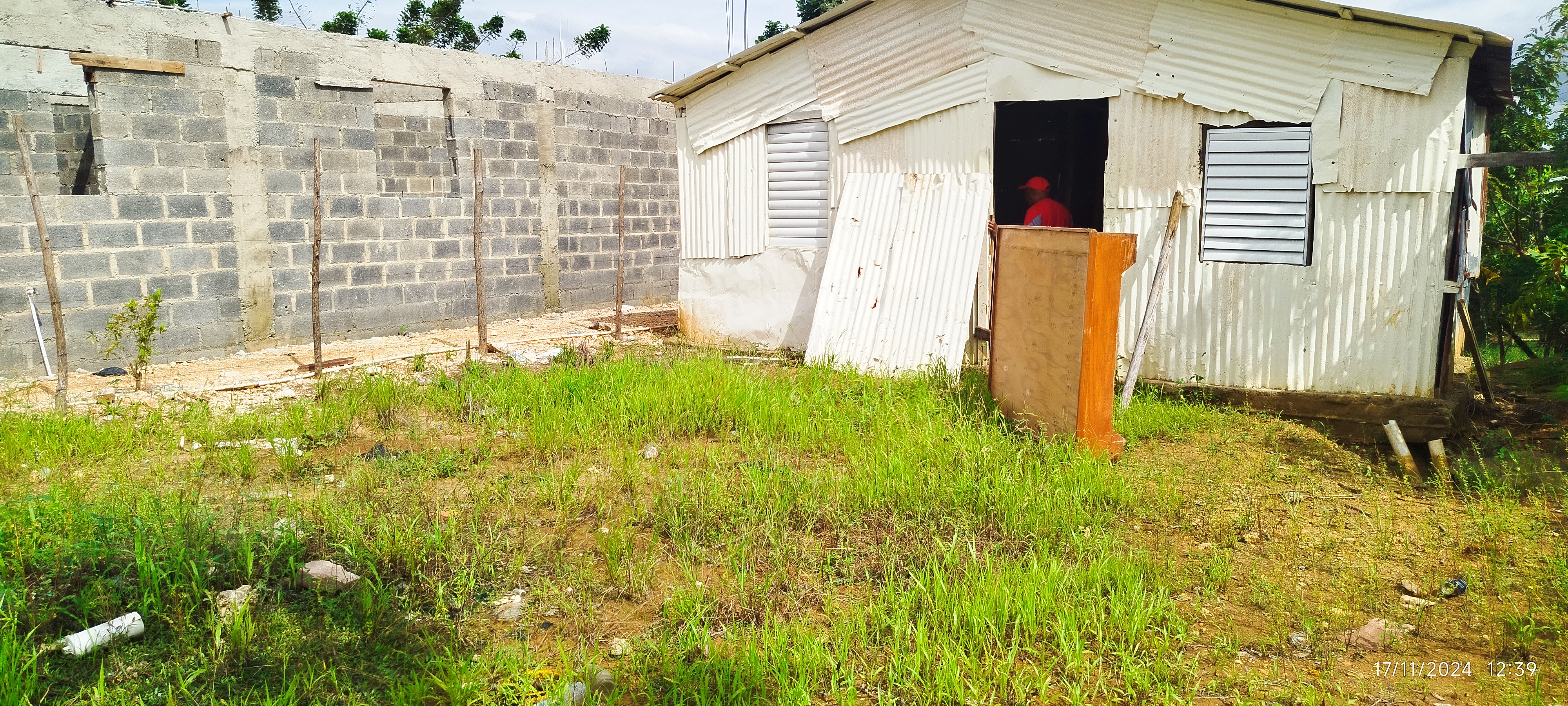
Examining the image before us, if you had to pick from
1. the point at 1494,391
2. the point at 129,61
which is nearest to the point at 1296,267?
the point at 1494,391

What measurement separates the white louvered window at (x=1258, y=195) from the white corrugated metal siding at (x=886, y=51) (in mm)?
1997

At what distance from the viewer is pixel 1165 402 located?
21.8 ft

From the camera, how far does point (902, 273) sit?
7.83 m

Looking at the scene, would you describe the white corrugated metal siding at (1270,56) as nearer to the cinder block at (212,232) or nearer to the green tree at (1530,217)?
the green tree at (1530,217)

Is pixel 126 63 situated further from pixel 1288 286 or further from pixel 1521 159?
pixel 1521 159

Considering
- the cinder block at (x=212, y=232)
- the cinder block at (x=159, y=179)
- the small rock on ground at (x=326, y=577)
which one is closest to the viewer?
the small rock on ground at (x=326, y=577)

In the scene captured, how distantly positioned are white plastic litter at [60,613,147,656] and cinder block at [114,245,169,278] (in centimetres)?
588

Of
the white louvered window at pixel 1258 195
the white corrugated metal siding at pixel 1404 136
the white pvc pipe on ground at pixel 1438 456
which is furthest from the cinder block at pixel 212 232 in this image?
the white pvc pipe on ground at pixel 1438 456

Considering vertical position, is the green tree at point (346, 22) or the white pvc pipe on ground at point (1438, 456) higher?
the green tree at point (346, 22)

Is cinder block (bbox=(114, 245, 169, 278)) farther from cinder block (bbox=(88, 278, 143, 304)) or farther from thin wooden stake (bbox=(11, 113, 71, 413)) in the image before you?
thin wooden stake (bbox=(11, 113, 71, 413))

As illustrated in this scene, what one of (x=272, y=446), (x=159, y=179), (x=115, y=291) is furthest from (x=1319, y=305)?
(x=115, y=291)

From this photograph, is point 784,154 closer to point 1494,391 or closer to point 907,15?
point 907,15

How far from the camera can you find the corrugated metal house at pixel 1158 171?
240 inches

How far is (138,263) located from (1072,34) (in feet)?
26.3
